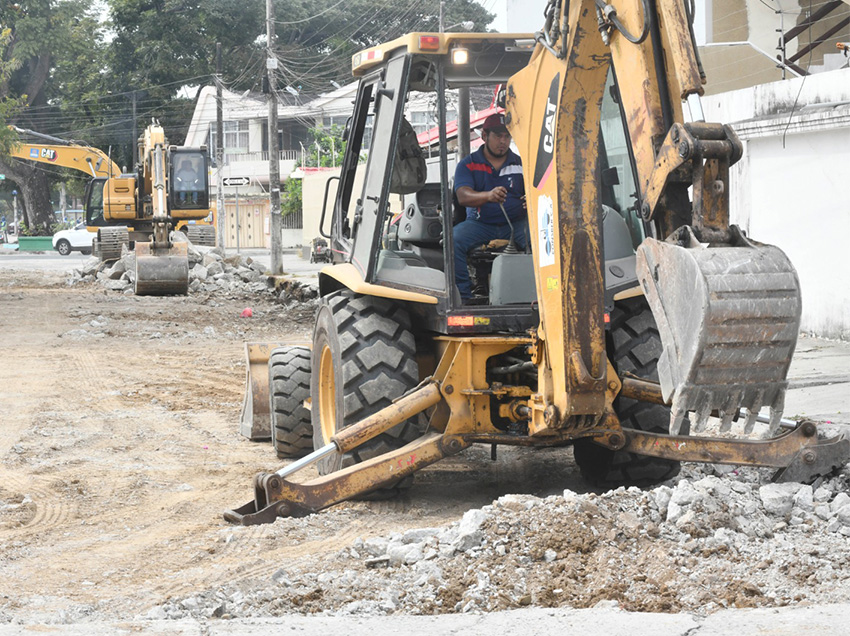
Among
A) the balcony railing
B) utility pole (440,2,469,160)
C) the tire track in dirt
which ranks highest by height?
the balcony railing

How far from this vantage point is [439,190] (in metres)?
6.95

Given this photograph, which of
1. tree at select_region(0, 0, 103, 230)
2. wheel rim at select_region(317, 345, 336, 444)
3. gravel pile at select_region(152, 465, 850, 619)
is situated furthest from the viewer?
tree at select_region(0, 0, 103, 230)

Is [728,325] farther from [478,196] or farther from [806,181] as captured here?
[806,181]

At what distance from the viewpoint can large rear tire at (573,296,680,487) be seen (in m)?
6.44

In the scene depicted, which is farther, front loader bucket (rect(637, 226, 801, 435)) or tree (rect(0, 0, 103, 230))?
tree (rect(0, 0, 103, 230))

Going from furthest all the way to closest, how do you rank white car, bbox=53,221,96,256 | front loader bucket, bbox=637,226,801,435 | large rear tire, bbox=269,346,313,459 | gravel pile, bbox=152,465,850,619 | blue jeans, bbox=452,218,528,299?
white car, bbox=53,221,96,256
large rear tire, bbox=269,346,313,459
blue jeans, bbox=452,218,528,299
gravel pile, bbox=152,465,850,619
front loader bucket, bbox=637,226,801,435

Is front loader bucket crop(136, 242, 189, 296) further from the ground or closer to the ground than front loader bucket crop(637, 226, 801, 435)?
closer to the ground

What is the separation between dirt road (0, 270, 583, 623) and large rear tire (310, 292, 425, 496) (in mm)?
378

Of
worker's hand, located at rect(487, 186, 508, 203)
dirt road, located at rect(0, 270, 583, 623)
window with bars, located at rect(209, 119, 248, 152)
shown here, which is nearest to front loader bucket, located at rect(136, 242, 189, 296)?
dirt road, located at rect(0, 270, 583, 623)

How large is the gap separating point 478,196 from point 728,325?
276 centimetres

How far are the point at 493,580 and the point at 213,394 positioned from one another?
7.25m

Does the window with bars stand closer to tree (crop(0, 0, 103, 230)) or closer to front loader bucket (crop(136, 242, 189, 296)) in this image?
tree (crop(0, 0, 103, 230))

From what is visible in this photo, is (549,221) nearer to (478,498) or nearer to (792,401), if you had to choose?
(478,498)

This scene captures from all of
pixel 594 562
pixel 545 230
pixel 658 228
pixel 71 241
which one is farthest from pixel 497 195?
pixel 71 241
